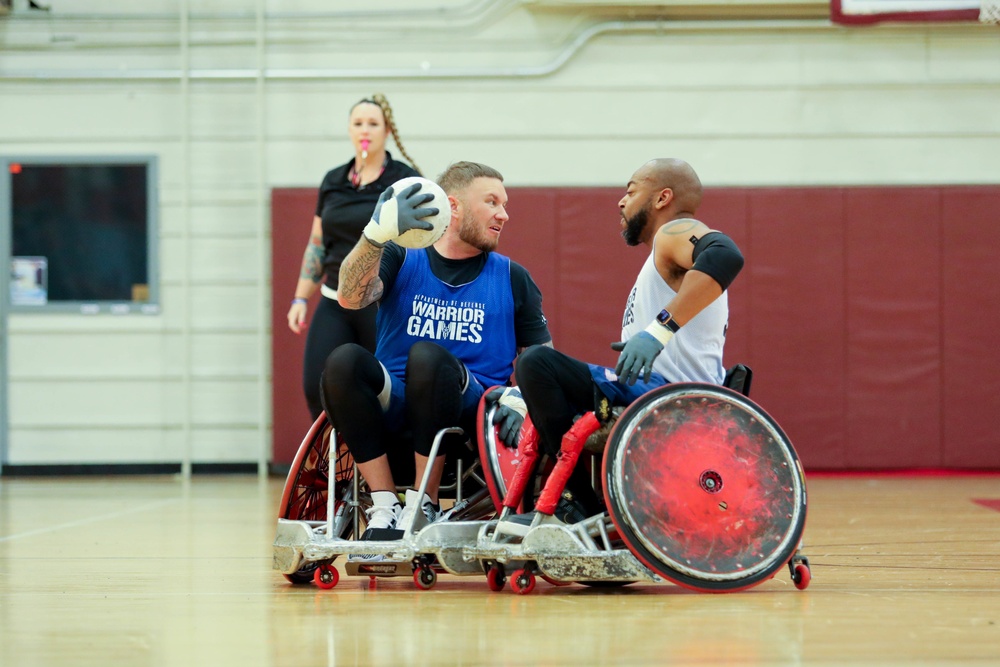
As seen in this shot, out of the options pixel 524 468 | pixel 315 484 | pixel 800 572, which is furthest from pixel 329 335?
pixel 800 572

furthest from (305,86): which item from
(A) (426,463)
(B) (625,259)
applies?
(A) (426,463)

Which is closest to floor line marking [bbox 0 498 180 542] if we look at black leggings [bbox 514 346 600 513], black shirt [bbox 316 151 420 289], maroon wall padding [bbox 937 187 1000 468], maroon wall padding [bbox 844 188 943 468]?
black shirt [bbox 316 151 420 289]

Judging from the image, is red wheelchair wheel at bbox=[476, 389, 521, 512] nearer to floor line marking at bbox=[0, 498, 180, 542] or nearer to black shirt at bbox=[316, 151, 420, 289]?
black shirt at bbox=[316, 151, 420, 289]

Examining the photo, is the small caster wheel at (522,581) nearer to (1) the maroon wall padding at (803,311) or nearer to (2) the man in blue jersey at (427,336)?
(2) the man in blue jersey at (427,336)

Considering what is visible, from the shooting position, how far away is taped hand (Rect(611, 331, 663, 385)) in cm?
295

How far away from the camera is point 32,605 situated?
119 inches

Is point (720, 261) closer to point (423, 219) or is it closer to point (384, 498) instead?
point (423, 219)

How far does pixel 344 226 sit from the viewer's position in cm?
524

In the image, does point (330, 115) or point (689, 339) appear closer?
point (689, 339)

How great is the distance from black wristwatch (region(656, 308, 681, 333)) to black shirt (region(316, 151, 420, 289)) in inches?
85.3

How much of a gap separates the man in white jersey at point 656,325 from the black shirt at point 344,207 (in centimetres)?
182

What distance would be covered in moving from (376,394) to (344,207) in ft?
6.85

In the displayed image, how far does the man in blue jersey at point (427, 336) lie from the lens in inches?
125

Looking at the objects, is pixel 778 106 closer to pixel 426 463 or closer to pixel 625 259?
pixel 625 259
